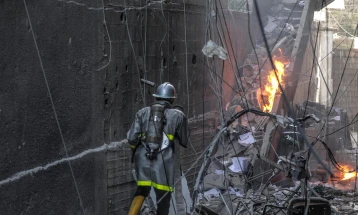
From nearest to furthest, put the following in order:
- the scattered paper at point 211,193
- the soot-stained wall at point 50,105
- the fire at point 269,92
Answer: the soot-stained wall at point 50,105, the scattered paper at point 211,193, the fire at point 269,92

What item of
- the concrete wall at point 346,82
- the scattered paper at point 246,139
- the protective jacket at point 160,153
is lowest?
the concrete wall at point 346,82

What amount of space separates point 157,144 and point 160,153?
0.15 metres

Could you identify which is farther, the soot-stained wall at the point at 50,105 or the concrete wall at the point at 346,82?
the concrete wall at the point at 346,82

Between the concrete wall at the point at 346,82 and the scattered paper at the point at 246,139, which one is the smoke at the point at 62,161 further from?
the concrete wall at the point at 346,82

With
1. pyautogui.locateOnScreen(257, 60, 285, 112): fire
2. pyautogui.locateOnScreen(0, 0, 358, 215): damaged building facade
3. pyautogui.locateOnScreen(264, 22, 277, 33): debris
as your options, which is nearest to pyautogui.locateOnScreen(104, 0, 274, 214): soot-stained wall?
pyautogui.locateOnScreen(0, 0, 358, 215): damaged building facade

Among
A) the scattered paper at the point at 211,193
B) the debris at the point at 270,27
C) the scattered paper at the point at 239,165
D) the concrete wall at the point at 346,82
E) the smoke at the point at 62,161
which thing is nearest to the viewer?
the smoke at the point at 62,161

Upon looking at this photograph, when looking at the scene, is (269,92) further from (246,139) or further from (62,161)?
(62,161)

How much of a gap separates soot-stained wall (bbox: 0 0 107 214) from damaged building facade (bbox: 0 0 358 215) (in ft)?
0.06

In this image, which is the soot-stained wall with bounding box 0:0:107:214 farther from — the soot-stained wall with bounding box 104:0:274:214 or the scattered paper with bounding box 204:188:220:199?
the scattered paper with bounding box 204:188:220:199

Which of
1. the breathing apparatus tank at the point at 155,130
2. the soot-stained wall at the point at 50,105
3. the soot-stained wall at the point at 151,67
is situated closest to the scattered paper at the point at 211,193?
the soot-stained wall at the point at 151,67

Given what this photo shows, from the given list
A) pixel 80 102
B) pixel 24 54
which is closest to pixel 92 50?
pixel 80 102

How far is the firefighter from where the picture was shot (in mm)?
9328

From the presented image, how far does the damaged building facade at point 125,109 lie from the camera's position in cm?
802

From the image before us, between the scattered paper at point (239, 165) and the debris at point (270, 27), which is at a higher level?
the debris at point (270, 27)
